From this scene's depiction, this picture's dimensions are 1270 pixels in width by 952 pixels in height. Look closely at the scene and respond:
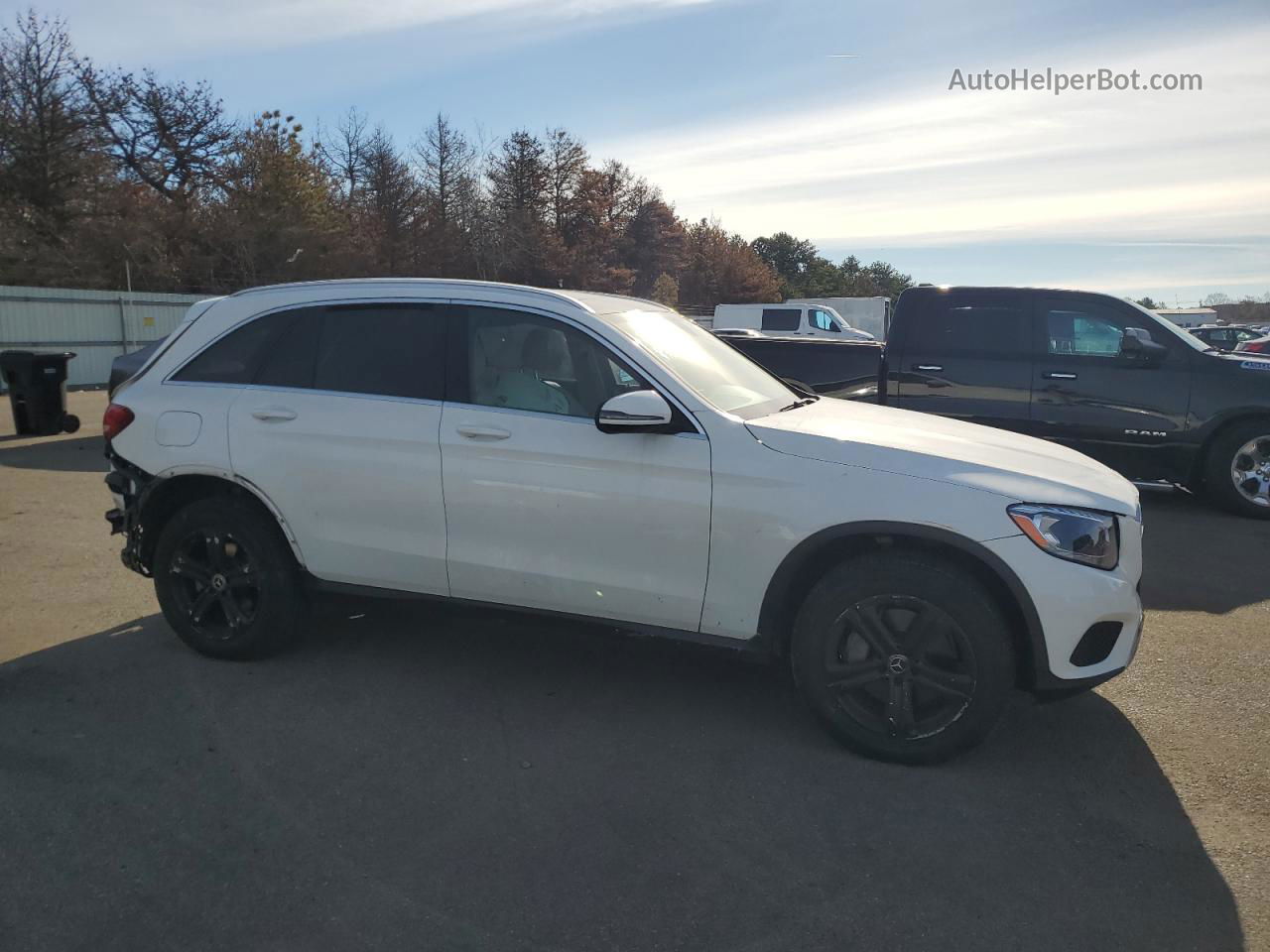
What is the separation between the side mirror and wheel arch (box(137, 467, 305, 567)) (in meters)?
1.79

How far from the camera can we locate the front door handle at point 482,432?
14.0ft

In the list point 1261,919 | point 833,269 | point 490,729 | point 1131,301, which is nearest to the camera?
point 1261,919

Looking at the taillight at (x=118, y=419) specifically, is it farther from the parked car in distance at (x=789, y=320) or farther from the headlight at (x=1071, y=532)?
the parked car in distance at (x=789, y=320)

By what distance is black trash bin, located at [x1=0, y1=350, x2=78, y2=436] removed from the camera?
42.5 feet

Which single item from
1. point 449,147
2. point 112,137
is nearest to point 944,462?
point 112,137

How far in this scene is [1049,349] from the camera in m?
9.09

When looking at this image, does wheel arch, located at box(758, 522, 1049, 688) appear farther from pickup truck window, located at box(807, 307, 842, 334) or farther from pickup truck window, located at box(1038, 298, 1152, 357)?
pickup truck window, located at box(807, 307, 842, 334)

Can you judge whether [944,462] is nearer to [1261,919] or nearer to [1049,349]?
[1261,919]

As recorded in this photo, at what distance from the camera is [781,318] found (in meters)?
28.3

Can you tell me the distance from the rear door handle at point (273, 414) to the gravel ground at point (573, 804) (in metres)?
1.06

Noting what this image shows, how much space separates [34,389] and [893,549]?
12919 mm

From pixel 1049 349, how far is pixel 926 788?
21.3ft

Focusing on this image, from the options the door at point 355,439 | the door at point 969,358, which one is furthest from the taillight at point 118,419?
the door at point 969,358

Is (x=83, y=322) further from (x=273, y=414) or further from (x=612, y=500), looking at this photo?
(x=612, y=500)
